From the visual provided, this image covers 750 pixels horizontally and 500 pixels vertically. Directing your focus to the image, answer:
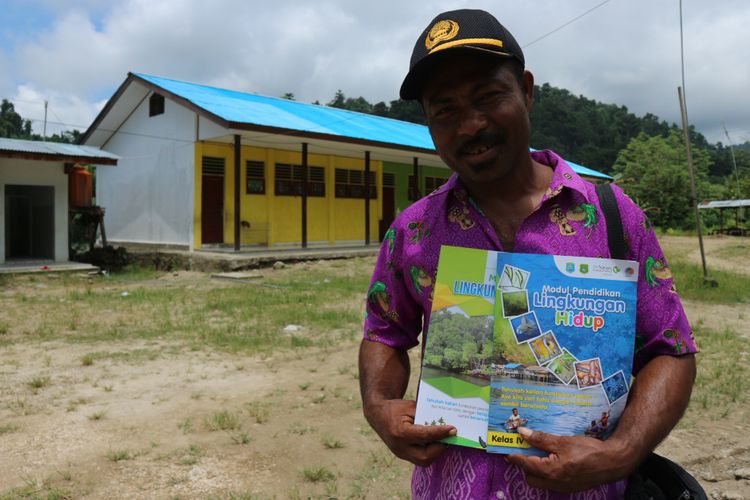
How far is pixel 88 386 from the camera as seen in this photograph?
4.44 m

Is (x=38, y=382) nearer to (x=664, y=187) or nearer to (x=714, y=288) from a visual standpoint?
(x=714, y=288)

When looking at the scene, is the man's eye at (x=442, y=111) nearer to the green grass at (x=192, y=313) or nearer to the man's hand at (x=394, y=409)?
the man's hand at (x=394, y=409)

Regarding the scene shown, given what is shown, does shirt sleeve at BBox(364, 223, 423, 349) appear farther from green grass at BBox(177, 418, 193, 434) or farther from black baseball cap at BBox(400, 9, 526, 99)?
green grass at BBox(177, 418, 193, 434)

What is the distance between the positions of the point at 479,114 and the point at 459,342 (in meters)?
0.43

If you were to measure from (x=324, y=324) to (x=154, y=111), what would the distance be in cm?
1038

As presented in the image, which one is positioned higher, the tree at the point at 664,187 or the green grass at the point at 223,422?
the tree at the point at 664,187

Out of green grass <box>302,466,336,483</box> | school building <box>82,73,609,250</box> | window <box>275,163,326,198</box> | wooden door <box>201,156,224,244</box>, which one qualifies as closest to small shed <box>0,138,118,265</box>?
school building <box>82,73,609,250</box>

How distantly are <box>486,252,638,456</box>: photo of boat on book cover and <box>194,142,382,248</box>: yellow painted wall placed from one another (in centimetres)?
1301

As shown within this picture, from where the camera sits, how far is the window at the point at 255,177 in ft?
45.9

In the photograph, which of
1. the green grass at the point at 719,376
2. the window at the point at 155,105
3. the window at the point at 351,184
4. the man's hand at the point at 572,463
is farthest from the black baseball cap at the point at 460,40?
the window at the point at 351,184

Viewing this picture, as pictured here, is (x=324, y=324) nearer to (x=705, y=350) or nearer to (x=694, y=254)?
(x=705, y=350)

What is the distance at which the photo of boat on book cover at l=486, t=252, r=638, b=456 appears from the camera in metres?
0.98

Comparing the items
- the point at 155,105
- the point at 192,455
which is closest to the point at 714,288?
the point at 192,455

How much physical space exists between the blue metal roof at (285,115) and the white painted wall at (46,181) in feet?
10.2
